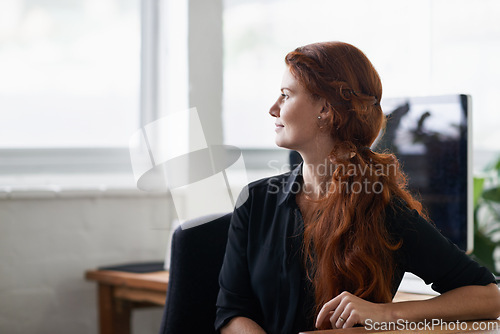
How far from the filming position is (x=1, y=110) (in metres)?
2.36

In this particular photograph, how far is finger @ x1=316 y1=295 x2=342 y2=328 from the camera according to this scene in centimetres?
110

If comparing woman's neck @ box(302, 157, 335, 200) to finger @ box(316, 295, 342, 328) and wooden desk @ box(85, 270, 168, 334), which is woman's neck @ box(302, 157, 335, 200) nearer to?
finger @ box(316, 295, 342, 328)

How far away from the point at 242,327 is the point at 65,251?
1.22 m

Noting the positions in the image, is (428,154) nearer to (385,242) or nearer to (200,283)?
(385,242)

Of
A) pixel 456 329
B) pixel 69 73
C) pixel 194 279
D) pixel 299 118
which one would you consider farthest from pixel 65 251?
pixel 456 329

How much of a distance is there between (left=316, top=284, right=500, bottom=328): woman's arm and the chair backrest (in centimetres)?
38

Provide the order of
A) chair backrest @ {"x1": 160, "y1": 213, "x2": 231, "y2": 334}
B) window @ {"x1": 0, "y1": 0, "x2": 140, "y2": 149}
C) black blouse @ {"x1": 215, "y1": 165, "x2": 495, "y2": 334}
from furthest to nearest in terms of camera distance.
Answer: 1. window @ {"x1": 0, "y1": 0, "x2": 140, "y2": 149}
2. chair backrest @ {"x1": 160, "y1": 213, "x2": 231, "y2": 334}
3. black blouse @ {"x1": 215, "y1": 165, "x2": 495, "y2": 334}

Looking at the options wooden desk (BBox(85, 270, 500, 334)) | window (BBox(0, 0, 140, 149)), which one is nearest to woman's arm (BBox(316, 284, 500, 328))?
wooden desk (BBox(85, 270, 500, 334))

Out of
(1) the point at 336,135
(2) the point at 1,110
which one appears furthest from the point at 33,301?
(1) the point at 336,135

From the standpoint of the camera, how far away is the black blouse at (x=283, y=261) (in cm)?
120

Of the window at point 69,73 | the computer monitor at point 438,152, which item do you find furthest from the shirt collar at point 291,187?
the window at point 69,73

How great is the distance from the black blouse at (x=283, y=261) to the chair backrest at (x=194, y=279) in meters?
0.08

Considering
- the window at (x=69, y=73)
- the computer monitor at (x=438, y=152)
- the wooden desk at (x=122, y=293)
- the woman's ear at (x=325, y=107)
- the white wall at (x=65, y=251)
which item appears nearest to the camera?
the woman's ear at (x=325, y=107)

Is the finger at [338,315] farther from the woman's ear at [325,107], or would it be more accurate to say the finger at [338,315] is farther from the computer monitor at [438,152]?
the computer monitor at [438,152]
